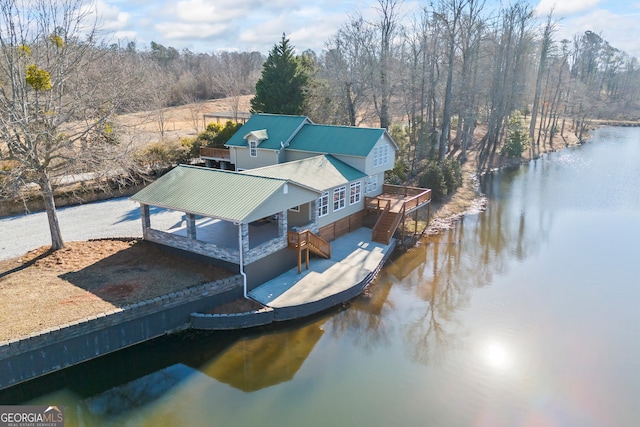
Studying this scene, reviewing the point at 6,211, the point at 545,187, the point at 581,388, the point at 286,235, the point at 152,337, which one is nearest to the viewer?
the point at 581,388

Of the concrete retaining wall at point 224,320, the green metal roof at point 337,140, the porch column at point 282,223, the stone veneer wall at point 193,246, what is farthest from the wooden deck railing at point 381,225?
the concrete retaining wall at point 224,320

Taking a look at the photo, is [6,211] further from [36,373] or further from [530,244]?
[530,244]

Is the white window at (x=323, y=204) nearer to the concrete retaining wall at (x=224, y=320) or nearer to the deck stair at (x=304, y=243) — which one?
the deck stair at (x=304, y=243)

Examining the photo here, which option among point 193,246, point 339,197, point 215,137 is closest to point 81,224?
point 193,246

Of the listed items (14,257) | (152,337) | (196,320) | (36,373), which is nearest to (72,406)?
(36,373)

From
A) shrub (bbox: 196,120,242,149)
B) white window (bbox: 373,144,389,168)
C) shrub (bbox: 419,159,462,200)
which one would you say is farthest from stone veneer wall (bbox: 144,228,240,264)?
shrub (bbox: 419,159,462,200)
